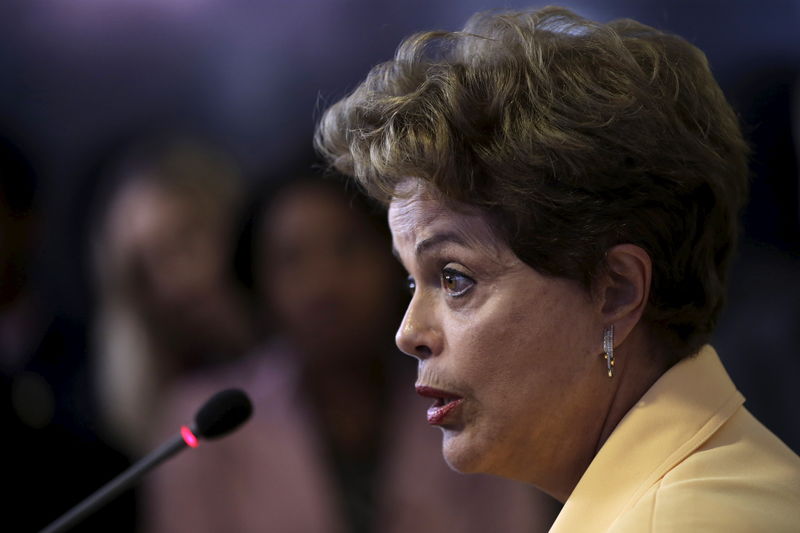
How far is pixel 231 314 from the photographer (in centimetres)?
250

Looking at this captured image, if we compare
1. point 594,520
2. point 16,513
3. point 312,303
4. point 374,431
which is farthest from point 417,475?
point 594,520

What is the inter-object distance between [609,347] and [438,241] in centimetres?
28

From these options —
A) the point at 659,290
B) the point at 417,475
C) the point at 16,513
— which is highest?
the point at 659,290

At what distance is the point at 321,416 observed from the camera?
2.47 meters

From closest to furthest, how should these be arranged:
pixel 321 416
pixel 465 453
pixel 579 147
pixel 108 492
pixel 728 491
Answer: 1. pixel 728 491
2. pixel 579 147
3. pixel 465 453
4. pixel 108 492
5. pixel 321 416

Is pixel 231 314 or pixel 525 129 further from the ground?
pixel 525 129

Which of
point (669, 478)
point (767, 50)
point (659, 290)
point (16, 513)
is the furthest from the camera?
point (16, 513)

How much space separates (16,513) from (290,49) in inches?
52.1

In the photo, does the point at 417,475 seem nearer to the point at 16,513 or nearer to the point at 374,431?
the point at 374,431

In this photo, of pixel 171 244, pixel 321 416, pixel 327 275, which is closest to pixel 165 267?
pixel 171 244

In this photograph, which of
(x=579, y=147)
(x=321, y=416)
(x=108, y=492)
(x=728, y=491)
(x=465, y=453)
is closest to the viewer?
(x=728, y=491)

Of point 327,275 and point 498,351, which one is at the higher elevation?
point 498,351

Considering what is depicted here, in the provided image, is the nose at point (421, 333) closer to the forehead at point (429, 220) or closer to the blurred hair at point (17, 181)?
the forehead at point (429, 220)

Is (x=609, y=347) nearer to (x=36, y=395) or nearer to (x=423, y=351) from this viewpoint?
(x=423, y=351)
